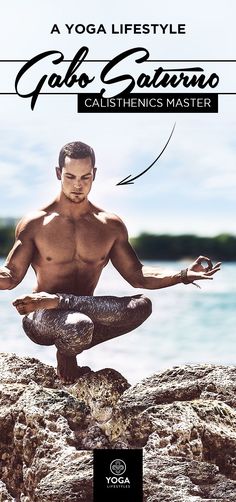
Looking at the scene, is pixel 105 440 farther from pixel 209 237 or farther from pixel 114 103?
pixel 114 103

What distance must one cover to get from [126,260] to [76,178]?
1.17 feet

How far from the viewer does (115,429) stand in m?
3.18

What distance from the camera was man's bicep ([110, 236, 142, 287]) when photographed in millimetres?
3342

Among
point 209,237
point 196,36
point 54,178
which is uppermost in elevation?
point 196,36

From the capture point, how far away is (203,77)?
131 inches

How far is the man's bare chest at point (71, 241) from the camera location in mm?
3270

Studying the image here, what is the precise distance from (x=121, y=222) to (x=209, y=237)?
338mm

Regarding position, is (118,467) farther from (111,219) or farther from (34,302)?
(111,219)

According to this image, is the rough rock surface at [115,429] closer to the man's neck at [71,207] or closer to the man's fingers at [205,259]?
the man's fingers at [205,259]

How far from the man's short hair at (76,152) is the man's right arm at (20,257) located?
0.26 m

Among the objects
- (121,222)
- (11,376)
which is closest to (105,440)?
(11,376)

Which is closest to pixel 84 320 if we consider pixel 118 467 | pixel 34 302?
pixel 34 302

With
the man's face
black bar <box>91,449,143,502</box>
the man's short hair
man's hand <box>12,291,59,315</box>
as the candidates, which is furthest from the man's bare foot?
the man's short hair

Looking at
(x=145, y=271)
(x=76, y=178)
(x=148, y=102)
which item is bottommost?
(x=145, y=271)
